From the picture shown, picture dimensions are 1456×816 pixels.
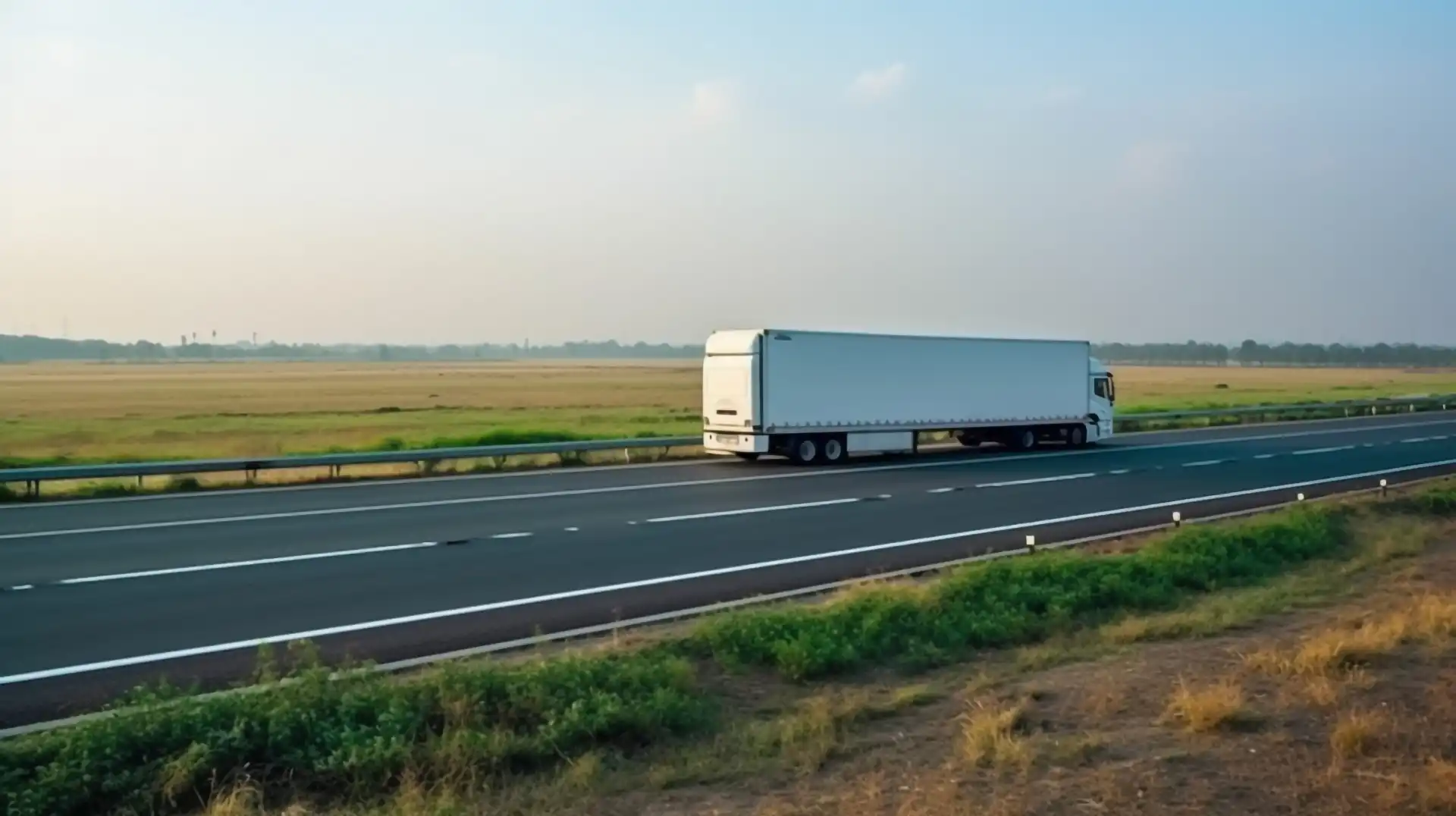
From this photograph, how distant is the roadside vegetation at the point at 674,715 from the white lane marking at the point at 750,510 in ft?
26.0

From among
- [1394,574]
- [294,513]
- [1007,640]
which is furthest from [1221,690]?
[294,513]

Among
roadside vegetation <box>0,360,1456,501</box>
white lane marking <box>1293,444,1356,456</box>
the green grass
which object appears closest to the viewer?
roadside vegetation <box>0,360,1456,501</box>

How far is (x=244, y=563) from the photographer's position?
14.7 meters

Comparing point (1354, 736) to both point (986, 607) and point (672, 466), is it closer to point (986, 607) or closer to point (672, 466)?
point (986, 607)

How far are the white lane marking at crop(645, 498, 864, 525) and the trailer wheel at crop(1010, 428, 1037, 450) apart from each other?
14.2 meters

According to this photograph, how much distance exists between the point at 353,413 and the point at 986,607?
55.4 m

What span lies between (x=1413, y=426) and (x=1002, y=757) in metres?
44.7

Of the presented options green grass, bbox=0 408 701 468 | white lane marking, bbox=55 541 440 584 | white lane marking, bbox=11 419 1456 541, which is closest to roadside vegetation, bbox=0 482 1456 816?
white lane marking, bbox=55 541 440 584

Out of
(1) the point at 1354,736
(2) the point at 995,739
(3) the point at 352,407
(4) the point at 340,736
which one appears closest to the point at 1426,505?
(1) the point at 1354,736

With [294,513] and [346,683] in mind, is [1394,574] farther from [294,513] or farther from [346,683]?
[294,513]

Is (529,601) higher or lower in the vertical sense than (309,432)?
lower

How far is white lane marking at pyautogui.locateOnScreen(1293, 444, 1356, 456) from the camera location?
3272 cm

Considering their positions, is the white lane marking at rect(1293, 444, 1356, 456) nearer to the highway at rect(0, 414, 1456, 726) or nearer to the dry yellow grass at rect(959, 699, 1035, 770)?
the highway at rect(0, 414, 1456, 726)

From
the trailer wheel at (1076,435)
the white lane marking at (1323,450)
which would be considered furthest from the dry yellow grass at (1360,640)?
the trailer wheel at (1076,435)
